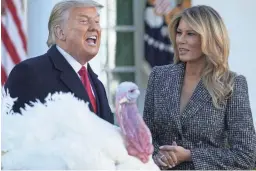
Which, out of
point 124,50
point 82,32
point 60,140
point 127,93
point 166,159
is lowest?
point 124,50

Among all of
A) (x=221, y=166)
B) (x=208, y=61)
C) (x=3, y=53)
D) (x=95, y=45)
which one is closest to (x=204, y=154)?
(x=221, y=166)

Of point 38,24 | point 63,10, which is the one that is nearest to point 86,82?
point 63,10

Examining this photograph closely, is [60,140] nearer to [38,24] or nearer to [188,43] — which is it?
[188,43]

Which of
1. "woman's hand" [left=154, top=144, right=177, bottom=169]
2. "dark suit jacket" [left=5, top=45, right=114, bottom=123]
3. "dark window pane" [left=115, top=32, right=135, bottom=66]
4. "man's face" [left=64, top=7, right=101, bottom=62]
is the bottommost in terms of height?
"dark window pane" [left=115, top=32, right=135, bottom=66]

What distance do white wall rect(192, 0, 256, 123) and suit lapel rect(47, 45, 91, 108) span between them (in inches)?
132

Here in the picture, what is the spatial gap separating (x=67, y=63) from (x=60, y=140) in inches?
31.2

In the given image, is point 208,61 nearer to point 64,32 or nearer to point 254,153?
point 254,153

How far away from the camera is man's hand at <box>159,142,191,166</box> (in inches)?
148

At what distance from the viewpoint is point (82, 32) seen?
3.52 metres

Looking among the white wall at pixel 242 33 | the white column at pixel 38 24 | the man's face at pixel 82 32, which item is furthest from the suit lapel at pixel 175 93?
the white wall at pixel 242 33

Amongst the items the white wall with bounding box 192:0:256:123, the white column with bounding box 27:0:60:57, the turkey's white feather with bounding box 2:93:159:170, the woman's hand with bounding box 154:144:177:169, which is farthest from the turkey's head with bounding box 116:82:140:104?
the white wall with bounding box 192:0:256:123

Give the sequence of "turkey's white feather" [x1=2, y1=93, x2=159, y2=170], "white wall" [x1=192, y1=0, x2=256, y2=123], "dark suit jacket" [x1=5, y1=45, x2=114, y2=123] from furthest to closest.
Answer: "white wall" [x1=192, y1=0, x2=256, y2=123], "dark suit jacket" [x1=5, y1=45, x2=114, y2=123], "turkey's white feather" [x1=2, y1=93, x2=159, y2=170]

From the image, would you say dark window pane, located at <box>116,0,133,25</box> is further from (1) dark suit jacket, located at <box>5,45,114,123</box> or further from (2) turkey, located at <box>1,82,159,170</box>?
(2) turkey, located at <box>1,82,159,170</box>

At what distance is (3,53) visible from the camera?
591 cm
